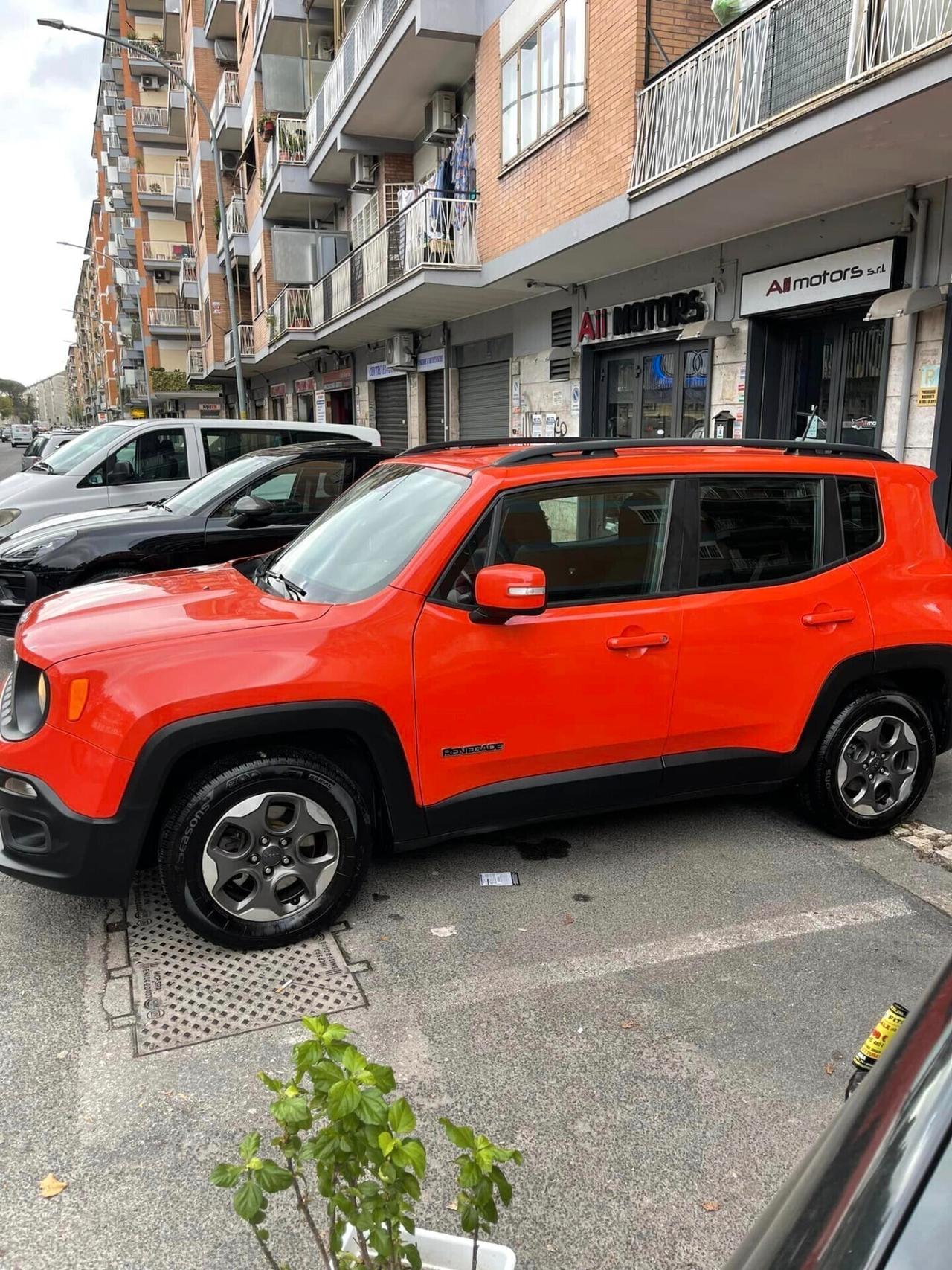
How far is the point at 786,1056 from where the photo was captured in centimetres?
286

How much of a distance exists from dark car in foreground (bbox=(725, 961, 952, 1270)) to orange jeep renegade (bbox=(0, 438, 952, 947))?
2.28 meters

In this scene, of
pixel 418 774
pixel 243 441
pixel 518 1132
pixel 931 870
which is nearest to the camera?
pixel 518 1132

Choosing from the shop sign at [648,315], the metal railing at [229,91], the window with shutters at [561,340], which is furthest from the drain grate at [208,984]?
the metal railing at [229,91]

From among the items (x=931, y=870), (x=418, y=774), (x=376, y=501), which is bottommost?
(x=931, y=870)

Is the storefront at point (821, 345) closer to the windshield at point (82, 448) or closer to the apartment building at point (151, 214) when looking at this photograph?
the windshield at point (82, 448)

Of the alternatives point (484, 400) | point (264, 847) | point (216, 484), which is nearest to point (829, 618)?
point (264, 847)

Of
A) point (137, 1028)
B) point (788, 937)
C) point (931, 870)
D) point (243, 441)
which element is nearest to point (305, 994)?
point (137, 1028)

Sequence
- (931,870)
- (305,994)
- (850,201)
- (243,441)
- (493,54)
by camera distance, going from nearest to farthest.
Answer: (305,994) < (931,870) < (850,201) < (243,441) < (493,54)

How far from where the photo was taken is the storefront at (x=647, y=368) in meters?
10.8

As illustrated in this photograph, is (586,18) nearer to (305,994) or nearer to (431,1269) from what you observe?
(305,994)

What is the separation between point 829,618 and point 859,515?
54 cm

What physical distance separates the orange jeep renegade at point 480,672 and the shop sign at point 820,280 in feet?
15.3

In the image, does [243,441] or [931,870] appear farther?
[243,441]

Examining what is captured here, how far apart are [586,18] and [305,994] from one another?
453 inches
